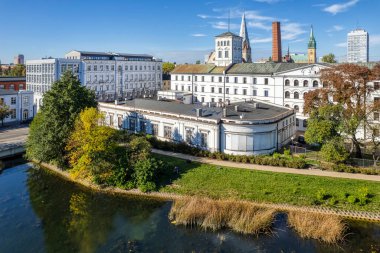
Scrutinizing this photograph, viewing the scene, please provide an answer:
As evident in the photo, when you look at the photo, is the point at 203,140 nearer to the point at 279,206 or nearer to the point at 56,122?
the point at 279,206

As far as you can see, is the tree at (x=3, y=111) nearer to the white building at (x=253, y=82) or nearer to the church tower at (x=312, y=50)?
the white building at (x=253, y=82)

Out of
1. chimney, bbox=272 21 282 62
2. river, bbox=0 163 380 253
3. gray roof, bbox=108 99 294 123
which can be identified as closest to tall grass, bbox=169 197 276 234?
river, bbox=0 163 380 253

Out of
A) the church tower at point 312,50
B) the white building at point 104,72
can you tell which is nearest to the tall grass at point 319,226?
the white building at point 104,72

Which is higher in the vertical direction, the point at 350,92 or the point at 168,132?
the point at 350,92

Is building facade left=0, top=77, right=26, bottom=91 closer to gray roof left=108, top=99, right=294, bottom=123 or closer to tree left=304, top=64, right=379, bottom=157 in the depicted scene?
gray roof left=108, top=99, right=294, bottom=123

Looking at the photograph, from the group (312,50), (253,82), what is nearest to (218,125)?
(253,82)

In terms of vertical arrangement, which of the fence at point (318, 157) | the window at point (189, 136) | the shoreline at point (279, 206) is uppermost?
the window at point (189, 136)

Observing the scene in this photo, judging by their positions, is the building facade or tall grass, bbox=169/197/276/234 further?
the building facade
